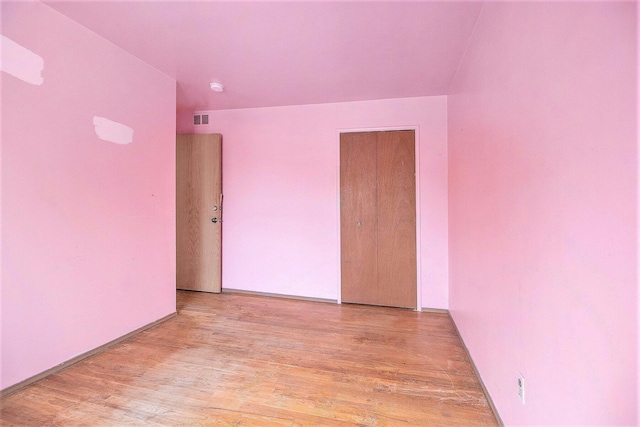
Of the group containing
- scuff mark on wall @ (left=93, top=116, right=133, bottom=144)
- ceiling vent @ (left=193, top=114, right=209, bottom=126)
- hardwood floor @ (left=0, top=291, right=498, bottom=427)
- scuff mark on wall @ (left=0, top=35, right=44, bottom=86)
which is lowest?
hardwood floor @ (left=0, top=291, right=498, bottom=427)

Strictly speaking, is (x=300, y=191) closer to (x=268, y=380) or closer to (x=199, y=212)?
(x=199, y=212)

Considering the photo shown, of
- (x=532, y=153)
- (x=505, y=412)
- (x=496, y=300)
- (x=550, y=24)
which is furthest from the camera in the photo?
(x=496, y=300)

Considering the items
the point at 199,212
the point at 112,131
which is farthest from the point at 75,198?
the point at 199,212

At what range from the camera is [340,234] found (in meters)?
3.18

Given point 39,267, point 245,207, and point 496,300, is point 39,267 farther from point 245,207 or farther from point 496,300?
point 496,300

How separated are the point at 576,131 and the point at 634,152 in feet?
0.72

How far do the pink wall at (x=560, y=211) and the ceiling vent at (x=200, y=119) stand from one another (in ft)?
10.6

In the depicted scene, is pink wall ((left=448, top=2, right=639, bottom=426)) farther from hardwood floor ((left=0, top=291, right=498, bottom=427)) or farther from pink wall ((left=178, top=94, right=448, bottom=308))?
pink wall ((left=178, top=94, right=448, bottom=308))

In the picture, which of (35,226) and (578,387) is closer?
(578,387)

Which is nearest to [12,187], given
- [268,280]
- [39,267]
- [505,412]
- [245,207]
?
[39,267]

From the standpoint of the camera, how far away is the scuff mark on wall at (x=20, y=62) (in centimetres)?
153

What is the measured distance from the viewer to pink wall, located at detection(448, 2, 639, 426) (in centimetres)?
61

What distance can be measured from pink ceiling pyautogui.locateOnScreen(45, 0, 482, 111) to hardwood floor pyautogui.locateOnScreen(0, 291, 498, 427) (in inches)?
94.2

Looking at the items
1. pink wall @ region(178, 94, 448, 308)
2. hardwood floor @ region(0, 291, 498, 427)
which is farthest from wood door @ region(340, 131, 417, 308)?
hardwood floor @ region(0, 291, 498, 427)
